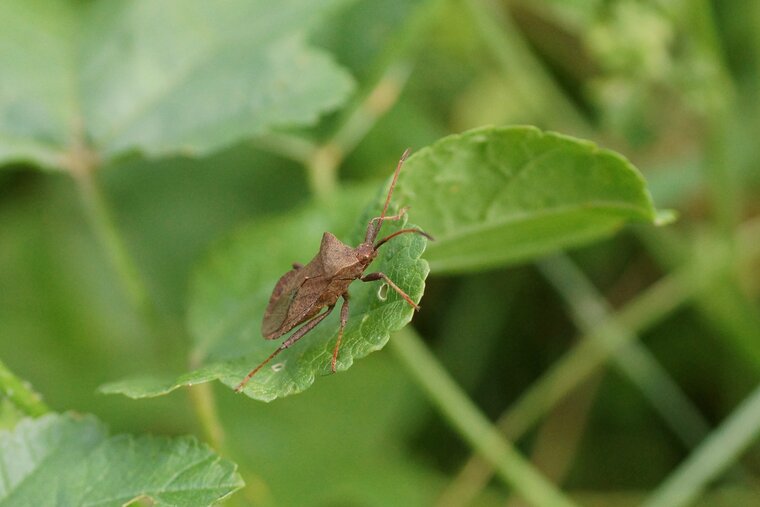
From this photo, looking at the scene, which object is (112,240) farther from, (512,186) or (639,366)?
(639,366)

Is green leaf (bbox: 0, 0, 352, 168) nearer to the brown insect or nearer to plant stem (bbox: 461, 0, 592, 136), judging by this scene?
the brown insect

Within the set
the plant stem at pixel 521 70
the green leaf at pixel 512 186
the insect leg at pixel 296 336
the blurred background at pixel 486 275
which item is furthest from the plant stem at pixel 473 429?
the plant stem at pixel 521 70

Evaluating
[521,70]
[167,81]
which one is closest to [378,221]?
[167,81]

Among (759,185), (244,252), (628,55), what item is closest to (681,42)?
(628,55)

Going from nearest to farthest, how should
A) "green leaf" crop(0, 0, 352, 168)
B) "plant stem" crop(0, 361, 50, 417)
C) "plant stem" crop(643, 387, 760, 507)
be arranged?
"plant stem" crop(0, 361, 50, 417) → "green leaf" crop(0, 0, 352, 168) → "plant stem" crop(643, 387, 760, 507)

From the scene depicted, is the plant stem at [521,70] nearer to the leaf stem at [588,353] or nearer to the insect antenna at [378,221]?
the leaf stem at [588,353]

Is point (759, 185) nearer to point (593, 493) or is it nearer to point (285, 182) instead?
point (593, 493)

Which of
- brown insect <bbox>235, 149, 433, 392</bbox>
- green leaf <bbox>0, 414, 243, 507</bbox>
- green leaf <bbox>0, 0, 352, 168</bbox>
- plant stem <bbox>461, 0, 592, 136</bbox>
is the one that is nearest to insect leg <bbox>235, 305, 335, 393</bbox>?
brown insect <bbox>235, 149, 433, 392</bbox>

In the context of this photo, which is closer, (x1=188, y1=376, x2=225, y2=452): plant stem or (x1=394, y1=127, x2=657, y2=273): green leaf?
(x1=394, y1=127, x2=657, y2=273): green leaf
